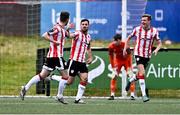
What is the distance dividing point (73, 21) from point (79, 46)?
947 cm

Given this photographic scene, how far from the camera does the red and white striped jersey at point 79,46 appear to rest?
1520cm

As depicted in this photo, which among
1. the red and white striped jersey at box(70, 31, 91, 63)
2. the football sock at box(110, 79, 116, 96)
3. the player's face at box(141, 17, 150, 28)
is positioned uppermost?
the player's face at box(141, 17, 150, 28)

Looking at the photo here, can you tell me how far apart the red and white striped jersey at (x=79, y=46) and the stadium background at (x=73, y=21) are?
3.26 metres

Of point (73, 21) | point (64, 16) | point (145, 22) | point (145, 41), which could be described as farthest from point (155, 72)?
point (73, 21)

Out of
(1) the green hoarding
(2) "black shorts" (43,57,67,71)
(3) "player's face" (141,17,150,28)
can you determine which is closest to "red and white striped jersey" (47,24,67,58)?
(2) "black shorts" (43,57,67,71)

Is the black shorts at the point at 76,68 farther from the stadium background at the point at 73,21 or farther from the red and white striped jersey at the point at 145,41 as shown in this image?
the stadium background at the point at 73,21

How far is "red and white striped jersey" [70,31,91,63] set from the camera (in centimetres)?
1520

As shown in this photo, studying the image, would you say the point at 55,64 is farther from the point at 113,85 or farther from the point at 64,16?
the point at 113,85

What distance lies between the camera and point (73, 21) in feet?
81.1

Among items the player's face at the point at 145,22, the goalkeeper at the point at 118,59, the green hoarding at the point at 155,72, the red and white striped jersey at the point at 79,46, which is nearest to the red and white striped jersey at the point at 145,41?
the player's face at the point at 145,22

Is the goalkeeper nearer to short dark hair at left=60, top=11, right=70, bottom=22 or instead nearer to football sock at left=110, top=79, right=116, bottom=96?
football sock at left=110, top=79, right=116, bottom=96

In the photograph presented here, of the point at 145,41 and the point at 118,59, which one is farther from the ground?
the point at 145,41

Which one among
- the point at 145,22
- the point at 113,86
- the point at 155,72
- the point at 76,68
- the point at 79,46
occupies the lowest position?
the point at 113,86

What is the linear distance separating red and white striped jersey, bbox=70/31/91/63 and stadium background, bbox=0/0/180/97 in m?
3.26
